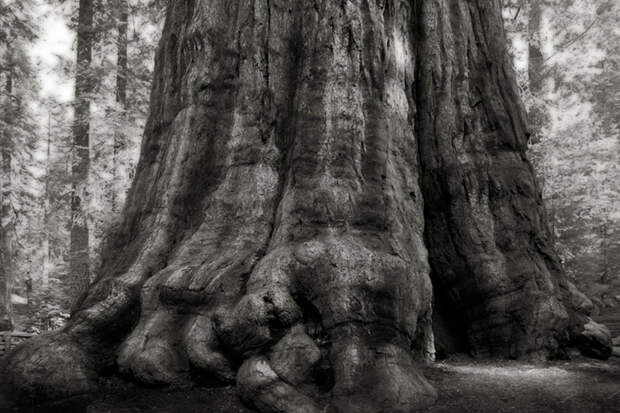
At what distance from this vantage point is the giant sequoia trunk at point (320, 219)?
3.51 meters

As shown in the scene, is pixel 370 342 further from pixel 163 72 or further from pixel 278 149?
pixel 163 72

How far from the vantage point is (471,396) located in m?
3.50

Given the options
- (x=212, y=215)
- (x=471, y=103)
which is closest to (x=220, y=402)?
(x=212, y=215)

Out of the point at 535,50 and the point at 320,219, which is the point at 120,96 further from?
the point at 320,219

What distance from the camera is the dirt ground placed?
10.7ft

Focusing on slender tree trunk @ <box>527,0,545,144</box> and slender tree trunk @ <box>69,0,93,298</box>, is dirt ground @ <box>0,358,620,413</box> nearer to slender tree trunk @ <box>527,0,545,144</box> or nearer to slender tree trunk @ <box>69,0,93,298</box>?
slender tree trunk @ <box>69,0,93,298</box>

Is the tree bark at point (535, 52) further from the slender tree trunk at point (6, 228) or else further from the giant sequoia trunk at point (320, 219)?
the slender tree trunk at point (6, 228)

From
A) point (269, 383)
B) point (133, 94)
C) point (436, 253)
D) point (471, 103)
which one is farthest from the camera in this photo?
point (133, 94)

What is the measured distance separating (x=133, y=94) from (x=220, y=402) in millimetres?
13188

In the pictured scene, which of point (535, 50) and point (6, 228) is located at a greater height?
point (535, 50)

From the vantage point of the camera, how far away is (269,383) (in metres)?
3.15

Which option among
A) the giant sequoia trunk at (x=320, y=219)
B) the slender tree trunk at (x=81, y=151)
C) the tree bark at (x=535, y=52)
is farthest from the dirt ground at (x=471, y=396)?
the tree bark at (x=535, y=52)

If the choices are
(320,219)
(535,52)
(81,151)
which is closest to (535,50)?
(535,52)

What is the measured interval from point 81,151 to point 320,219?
10993 mm
